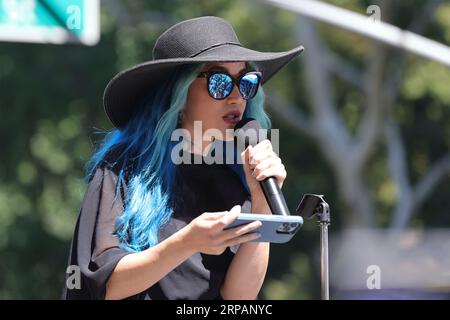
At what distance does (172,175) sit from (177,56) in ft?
1.12

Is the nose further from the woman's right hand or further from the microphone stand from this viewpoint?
the woman's right hand

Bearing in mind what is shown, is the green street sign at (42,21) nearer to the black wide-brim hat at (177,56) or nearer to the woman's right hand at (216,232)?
the black wide-brim hat at (177,56)

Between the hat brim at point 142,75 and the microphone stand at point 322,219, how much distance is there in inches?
17.2

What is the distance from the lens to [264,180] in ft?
9.35

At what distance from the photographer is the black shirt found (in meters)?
2.90

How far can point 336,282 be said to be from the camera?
16438mm

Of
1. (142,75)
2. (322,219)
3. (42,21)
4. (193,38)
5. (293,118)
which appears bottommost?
(322,219)

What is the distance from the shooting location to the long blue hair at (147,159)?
2.99m

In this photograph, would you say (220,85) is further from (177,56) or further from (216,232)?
(216,232)

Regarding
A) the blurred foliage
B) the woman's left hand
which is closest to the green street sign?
the woman's left hand

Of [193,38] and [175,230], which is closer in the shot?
[175,230]

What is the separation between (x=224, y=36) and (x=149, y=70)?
25 cm

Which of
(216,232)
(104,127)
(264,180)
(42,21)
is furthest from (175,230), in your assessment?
(104,127)

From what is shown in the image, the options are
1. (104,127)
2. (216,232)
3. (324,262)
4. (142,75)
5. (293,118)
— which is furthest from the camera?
(104,127)
